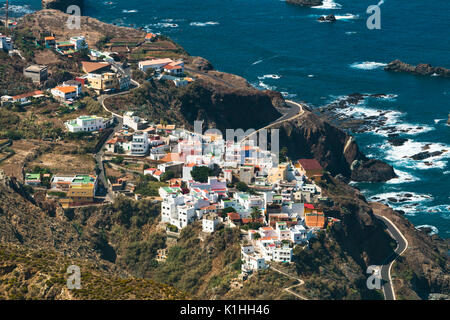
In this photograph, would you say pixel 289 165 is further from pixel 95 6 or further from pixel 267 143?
pixel 95 6

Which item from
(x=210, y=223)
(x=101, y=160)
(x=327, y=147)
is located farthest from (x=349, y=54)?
(x=210, y=223)

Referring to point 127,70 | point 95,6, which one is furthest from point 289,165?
point 95,6

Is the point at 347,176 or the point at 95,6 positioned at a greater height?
the point at 95,6

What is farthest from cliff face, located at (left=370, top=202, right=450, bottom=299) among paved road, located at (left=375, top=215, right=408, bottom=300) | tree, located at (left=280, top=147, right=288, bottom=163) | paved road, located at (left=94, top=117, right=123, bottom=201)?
paved road, located at (left=94, top=117, right=123, bottom=201)

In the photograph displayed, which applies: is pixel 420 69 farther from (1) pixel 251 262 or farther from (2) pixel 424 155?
(1) pixel 251 262

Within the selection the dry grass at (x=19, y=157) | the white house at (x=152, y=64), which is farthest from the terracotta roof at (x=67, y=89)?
the white house at (x=152, y=64)


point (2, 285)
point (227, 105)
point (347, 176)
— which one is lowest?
point (347, 176)

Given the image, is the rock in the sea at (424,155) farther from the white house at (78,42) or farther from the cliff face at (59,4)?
the cliff face at (59,4)
